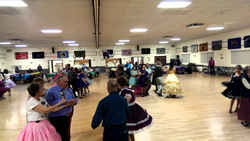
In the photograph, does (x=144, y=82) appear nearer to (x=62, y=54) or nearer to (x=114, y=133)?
(x=114, y=133)

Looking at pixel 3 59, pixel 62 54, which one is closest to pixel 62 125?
pixel 62 54

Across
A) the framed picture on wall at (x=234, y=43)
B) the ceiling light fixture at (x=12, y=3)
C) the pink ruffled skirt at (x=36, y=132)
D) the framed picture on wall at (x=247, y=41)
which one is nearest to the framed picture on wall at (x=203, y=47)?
the framed picture on wall at (x=234, y=43)

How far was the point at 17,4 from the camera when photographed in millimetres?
4238

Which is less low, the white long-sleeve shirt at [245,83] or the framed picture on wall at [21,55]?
the framed picture on wall at [21,55]

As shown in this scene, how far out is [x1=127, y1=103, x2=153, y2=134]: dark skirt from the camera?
2562 mm

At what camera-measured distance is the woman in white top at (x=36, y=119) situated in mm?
1905

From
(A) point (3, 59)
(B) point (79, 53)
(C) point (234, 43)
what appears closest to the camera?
(C) point (234, 43)

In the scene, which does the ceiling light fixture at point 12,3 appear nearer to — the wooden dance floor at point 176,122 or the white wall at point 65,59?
the wooden dance floor at point 176,122

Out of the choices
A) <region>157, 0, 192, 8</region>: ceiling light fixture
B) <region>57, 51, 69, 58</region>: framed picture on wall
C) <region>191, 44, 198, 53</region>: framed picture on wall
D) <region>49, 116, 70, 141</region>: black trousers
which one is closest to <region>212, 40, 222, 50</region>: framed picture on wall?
<region>191, 44, 198, 53</region>: framed picture on wall

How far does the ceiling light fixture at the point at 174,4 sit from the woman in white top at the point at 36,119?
161 inches

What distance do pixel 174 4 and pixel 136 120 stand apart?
3821mm

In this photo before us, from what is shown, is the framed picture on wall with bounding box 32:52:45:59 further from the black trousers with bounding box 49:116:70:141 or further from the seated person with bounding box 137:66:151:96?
the black trousers with bounding box 49:116:70:141

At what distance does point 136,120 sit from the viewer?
8.59 ft

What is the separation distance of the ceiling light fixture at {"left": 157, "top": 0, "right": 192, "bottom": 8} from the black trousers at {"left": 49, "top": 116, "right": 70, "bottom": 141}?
13.3 feet
